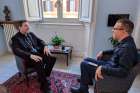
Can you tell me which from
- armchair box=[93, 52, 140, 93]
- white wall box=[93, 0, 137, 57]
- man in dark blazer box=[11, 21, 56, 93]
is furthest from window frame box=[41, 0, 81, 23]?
armchair box=[93, 52, 140, 93]

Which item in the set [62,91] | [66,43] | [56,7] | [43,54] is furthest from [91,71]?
[56,7]

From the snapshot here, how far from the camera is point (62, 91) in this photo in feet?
7.07

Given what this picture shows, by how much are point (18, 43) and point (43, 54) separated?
1.40ft

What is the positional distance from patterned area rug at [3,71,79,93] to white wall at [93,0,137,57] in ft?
3.01

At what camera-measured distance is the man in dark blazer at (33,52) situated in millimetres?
2049

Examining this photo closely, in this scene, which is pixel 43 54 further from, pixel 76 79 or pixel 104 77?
pixel 104 77

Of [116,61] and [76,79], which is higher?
[116,61]

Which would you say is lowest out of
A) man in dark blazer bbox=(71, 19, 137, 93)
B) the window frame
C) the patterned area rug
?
the patterned area rug

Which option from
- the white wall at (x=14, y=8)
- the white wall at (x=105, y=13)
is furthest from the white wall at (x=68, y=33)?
the white wall at (x=105, y=13)

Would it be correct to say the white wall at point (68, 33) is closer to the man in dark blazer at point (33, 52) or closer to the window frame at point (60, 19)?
the window frame at point (60, 19)

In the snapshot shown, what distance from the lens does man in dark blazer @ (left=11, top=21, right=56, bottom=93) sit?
2049 millimetres

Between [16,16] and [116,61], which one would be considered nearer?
[116,61]

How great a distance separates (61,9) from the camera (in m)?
3.43

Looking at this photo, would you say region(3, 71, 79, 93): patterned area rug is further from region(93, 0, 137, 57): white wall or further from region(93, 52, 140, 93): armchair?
region(93, 0, 137, 57): white wall
